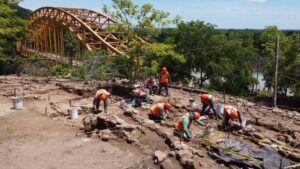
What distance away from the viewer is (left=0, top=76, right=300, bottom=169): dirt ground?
26.6 feet

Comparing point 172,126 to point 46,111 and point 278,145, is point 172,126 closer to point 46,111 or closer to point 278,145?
point 278,145

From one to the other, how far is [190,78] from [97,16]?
14671 millimetres

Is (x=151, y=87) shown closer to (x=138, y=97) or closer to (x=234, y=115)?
(x=138, y=97)

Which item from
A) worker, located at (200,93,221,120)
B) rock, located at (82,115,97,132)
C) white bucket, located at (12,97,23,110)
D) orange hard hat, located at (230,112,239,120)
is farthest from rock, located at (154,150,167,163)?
white bucket, located at (12,97,23,110)

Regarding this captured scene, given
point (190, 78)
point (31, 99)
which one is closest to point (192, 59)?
point (190, 78)

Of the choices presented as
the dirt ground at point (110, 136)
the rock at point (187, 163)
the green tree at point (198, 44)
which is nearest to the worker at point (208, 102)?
the dirt ground at point (110, 136)

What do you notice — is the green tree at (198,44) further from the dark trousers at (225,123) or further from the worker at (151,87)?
the dark trousers at (225,123)

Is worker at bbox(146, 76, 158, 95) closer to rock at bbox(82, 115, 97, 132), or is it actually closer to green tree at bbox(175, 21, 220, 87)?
rock at bbox(82, 115, 97, 132)

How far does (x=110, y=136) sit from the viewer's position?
966 centimetres

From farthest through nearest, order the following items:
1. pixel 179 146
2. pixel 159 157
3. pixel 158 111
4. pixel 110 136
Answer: pixel 158 111 < pixel 110 136 < pixel 179 146 < pixel 159 157

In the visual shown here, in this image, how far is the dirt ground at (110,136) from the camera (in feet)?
26.6

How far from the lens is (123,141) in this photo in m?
9.41

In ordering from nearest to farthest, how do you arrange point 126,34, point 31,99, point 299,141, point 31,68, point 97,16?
point 299,141 → point 31,99 → point 126,34 → point 31,68 → point 97,16

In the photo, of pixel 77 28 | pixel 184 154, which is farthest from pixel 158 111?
pixel 77 28
